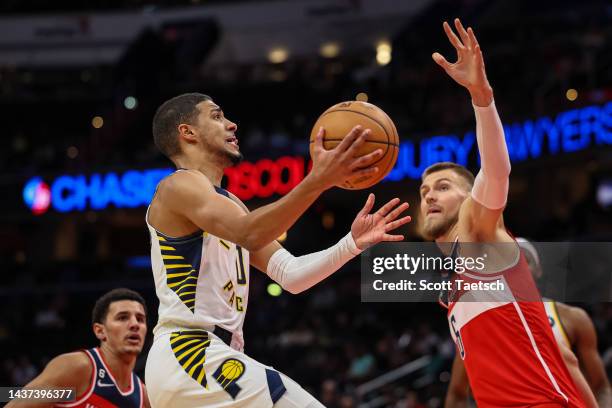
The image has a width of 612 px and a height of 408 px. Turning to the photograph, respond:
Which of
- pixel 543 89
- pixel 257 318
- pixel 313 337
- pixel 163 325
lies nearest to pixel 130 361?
pixel 163 325

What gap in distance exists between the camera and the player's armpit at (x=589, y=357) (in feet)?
20.2

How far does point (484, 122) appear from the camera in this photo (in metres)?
4.23

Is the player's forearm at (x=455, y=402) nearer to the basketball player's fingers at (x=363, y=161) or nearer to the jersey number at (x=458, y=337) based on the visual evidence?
the jersey number at (x=458, y=337)

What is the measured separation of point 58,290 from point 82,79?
26.6 ft

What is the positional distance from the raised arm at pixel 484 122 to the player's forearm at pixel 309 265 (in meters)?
0.69

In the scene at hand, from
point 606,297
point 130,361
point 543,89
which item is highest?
point 543,89

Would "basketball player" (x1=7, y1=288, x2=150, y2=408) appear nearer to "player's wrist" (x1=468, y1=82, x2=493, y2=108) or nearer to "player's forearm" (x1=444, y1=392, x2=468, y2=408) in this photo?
"player's forearm" (x1=444, y1=392, x2=468, y2=408)

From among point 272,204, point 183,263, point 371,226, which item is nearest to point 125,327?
point 183,263

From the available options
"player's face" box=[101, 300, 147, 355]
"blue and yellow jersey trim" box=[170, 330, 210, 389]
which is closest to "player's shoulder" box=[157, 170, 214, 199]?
"blue and yellow jersey trim" box=[170, 330, 210, 389]

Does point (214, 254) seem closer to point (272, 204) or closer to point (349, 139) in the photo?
point (272, 204)

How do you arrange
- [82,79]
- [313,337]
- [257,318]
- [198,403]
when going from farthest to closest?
[82,79] → [257,318] → [313,337] → [198,403]

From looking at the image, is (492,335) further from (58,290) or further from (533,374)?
(58,290)

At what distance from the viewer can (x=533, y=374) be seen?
425 centimetres

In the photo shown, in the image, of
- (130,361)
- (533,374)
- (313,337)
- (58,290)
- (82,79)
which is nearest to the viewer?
(533,374)
